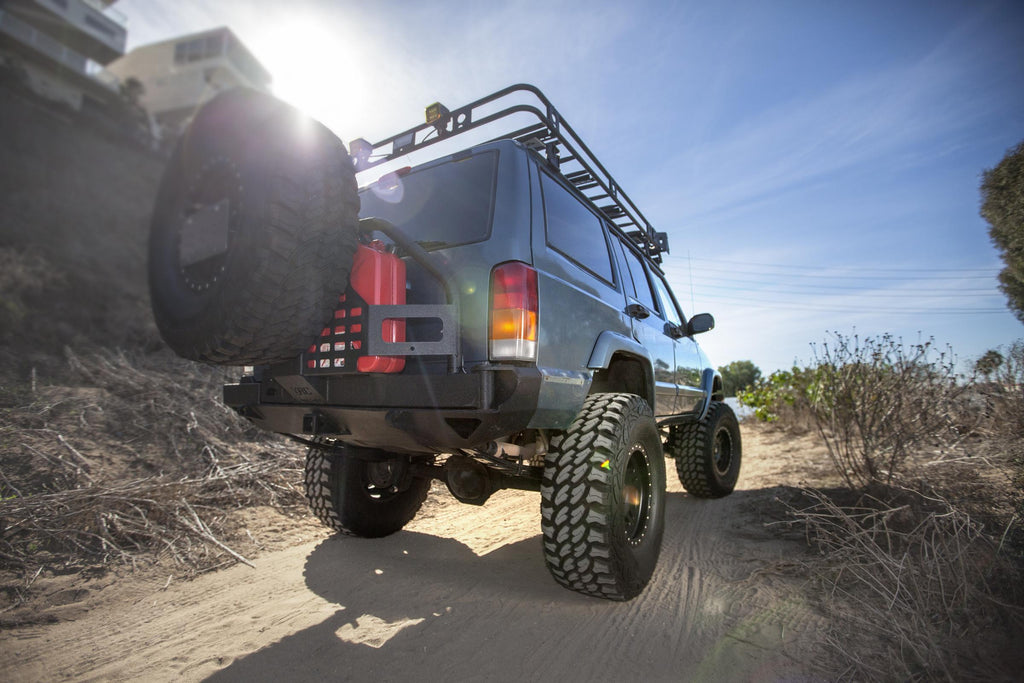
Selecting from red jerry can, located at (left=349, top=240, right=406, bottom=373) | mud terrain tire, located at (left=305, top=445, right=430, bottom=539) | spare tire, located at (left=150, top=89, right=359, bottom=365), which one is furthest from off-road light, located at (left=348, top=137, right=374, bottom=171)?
mud terrain tire, located at (left=305, top=445, right=430, bottom=539)

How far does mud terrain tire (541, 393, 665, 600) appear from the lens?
2.04 m

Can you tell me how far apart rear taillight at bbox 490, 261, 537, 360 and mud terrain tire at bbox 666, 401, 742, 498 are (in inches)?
114

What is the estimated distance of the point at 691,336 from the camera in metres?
4.83

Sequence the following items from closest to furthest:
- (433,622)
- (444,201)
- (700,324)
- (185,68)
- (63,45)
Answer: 1. (433,622)
2. (444,201)
3. (700,324)
4. (63,45)
5. (185,68)

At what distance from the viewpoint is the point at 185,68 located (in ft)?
98.5

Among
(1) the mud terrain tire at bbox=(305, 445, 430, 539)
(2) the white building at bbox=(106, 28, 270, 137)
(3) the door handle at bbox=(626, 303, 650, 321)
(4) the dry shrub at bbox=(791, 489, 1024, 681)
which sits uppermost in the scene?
(2) the white building at bbox=(106, 28, 270, 137)

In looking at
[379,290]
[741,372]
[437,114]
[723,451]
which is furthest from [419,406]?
[741,372]

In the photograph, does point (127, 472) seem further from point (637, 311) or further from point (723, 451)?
point (723, 451)

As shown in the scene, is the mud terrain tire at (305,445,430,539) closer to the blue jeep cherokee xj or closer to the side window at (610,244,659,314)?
the blue jeep cherokee xj

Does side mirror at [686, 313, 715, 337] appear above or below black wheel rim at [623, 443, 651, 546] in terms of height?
above

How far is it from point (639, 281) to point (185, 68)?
37602 mm

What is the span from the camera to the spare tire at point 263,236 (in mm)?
1736

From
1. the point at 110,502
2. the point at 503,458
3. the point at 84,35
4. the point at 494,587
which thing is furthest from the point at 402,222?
the point at 84,35

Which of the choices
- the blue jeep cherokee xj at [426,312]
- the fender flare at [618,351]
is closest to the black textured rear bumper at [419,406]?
the blue jeep cherokee xj at [426,312]
